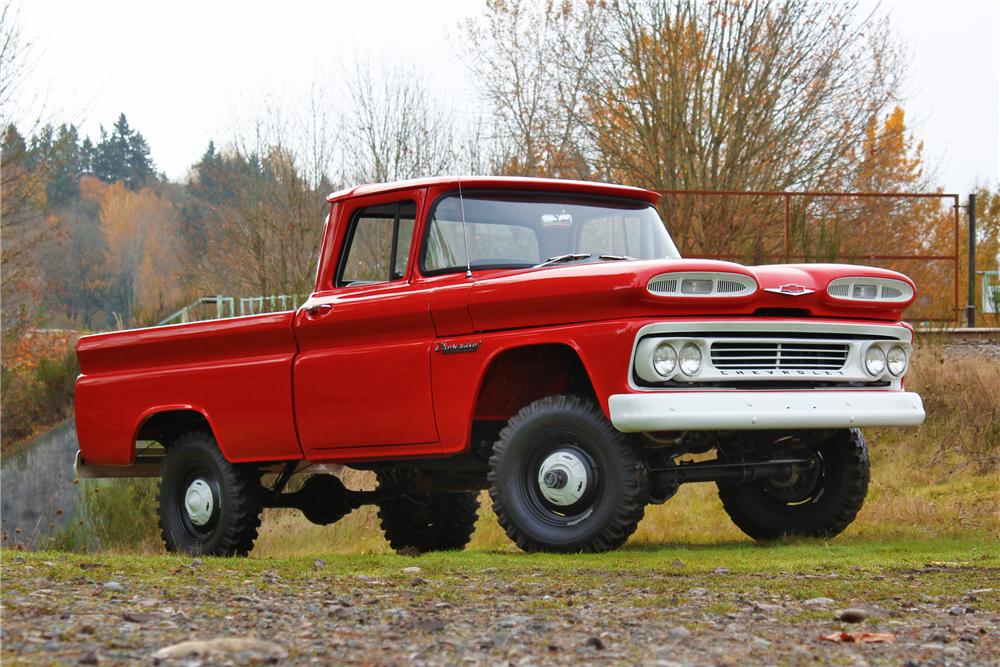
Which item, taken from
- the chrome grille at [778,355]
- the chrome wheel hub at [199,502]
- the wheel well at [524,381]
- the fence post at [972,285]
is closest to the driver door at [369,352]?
the wheel well at [524,381]

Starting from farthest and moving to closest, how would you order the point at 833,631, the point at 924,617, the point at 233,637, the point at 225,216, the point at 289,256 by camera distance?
the point at 225,216 → the point at 289,256 → the point at 924,617 → the point at 833,631 → the point at 233,637

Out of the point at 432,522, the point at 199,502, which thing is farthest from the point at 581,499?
the point at 432,522

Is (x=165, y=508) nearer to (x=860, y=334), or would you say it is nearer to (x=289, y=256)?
(x=860, y=334)

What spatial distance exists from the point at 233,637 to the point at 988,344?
12.5 m

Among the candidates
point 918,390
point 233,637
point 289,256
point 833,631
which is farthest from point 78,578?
point 289,256

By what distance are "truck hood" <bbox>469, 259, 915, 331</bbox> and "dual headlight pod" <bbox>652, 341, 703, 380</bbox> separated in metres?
0.16

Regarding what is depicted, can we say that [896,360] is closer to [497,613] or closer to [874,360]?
[874,360]

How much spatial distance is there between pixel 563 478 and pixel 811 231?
997 cm

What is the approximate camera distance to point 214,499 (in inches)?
361

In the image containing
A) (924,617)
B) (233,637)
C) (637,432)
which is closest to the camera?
(233,637)


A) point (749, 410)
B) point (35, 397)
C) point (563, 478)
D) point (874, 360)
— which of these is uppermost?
point (874, 360)

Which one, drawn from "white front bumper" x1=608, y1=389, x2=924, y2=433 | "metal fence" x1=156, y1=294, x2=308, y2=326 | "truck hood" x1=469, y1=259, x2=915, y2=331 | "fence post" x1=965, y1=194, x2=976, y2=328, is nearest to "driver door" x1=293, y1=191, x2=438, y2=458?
"truck hood" x1=469, y1=259, x2=915, y2=331

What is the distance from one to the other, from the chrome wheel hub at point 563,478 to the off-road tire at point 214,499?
2625 mm

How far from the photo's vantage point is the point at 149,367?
941 cm
